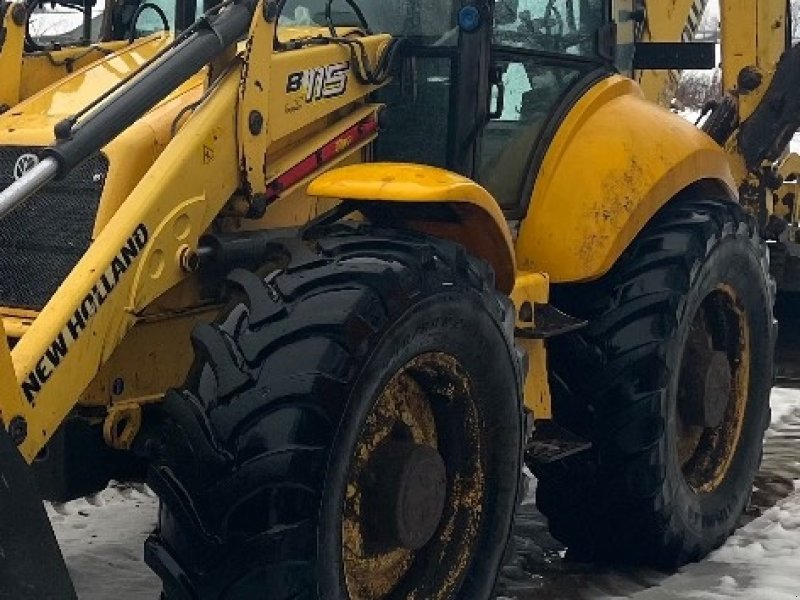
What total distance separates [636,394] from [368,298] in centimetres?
151

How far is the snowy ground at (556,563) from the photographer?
4.39 meters

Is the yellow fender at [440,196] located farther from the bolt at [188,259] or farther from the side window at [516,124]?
the side window at [516,124]

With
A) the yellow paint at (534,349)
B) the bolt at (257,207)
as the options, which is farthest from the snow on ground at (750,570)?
the bolt at (257,207)

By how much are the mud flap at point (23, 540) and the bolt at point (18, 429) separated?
0.21 metres

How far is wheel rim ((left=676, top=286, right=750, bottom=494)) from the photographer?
4738 millimetres

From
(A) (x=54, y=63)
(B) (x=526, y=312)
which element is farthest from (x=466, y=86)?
(A) (x=54, y=63)

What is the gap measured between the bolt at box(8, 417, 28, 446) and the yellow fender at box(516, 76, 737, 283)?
2.02 meters

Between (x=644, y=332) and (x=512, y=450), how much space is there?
2.94 feet

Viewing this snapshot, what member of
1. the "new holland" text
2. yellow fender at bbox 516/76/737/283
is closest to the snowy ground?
yellow fender at bbox 516/76/737/283

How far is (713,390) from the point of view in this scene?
15.6 feet

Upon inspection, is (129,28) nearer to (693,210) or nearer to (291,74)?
(291,74)

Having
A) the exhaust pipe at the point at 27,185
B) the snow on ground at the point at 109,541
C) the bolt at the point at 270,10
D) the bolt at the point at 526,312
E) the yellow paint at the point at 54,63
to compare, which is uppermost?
the bolt at the point at 270,10

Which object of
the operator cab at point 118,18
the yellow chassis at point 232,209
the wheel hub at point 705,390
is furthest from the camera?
the wheel hub at point 705,390

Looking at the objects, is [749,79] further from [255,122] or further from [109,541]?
[109,541]
